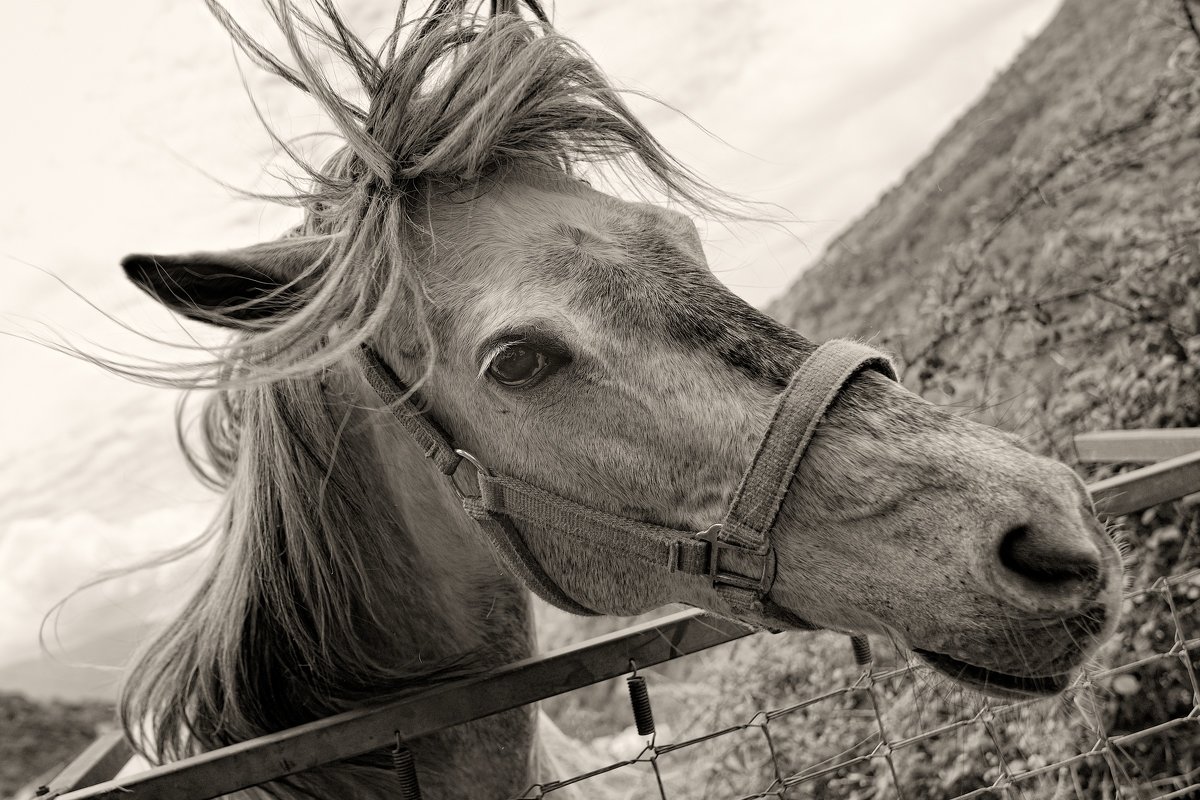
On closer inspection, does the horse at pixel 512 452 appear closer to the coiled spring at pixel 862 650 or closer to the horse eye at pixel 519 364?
the horse eye at pixel 519 364

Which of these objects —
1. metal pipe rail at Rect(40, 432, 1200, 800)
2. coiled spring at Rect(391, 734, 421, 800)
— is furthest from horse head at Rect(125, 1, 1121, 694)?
coiled spring at Rect(391, 734, 421, 800)

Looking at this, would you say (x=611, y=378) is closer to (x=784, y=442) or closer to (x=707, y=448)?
(x=707, y=448)

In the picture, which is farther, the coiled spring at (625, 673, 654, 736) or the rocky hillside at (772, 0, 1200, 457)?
the rocky hillside at (772, 0, 1200, 457)

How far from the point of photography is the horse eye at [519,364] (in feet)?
5.46

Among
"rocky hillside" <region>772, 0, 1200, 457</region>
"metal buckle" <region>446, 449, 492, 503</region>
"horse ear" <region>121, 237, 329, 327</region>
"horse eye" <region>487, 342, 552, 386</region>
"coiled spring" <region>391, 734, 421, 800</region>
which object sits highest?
"rocky hillside" <region>772, 0, 1200, 457</region>

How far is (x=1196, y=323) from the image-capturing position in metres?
3.68

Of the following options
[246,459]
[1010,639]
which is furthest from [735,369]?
[246,459]

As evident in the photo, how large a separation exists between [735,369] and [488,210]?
681mm

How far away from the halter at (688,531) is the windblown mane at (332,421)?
20cm

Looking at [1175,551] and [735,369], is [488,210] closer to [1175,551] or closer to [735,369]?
[735,369]

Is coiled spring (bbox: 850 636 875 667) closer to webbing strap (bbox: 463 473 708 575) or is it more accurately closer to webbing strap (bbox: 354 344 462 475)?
webbing strap (bbox: 463 473 708 575)

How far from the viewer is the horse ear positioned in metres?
1.73

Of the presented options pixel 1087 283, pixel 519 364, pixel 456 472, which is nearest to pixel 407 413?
pixel 456 472

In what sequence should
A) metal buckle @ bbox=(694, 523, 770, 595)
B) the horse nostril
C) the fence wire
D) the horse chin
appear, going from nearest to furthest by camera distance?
the horse nostril < the horse chin < metal buckle @ bbox=(694, 523, 770, 595) < the fence wire
